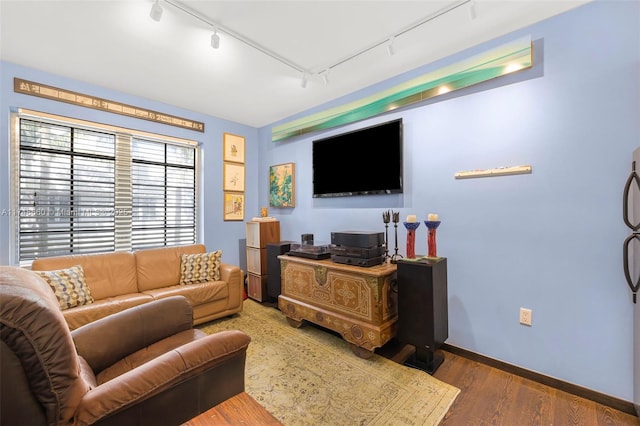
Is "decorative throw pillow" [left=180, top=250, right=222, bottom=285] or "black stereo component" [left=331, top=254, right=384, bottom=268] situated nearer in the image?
"black stereo component" [left=331, top=254, right=384, bottom=268]

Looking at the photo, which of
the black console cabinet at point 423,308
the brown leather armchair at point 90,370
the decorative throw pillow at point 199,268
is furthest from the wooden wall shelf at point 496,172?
the decorative throw pillow at point 199,268

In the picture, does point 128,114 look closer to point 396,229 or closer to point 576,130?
point 396,229

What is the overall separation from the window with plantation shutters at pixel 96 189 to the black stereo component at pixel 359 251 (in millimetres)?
2457

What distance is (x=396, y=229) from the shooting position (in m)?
2.63

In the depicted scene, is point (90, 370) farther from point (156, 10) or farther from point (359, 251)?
point (156, 10)

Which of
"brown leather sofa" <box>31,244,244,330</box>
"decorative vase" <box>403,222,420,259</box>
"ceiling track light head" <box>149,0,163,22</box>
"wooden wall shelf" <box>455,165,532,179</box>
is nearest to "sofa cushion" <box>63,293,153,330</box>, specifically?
"brown leather sofa" <box>31,244,244,330</box>

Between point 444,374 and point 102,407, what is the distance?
86.7 inches

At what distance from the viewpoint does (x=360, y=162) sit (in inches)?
120

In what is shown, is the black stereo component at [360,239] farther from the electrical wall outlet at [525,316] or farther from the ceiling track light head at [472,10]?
the ceiling track light head at [472,10]

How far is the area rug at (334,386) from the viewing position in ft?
5.65

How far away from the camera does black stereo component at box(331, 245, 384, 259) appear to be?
2.46 meters

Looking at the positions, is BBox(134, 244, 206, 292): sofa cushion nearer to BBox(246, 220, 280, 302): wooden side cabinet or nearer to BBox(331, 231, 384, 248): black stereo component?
BBox(246, 220, 280, 302): wooden side cabinet

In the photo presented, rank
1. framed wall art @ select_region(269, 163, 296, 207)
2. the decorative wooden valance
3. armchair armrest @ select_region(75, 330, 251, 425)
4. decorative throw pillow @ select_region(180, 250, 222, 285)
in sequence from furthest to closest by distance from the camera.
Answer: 1. framed wall art @ select_region(269, 163, 296, 207)
2. decorative throw pillow @ select_region(180, 250, 222, 285)
3. the decorative wooden valance
4. armchair armrest @ select_region(75, 330, 251, 425)

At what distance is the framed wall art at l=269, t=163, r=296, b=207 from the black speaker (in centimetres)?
73
